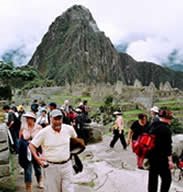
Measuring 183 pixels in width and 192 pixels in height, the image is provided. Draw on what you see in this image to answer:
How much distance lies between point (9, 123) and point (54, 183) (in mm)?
5607

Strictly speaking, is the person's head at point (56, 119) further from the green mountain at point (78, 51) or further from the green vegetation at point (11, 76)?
the green mountain at point (78, 51)

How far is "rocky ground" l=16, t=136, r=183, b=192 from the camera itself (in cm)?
862

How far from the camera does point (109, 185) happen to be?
29.2 feet

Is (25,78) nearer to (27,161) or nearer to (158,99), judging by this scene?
(158,99)

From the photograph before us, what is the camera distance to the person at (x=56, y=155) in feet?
18.9

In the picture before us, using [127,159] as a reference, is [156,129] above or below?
above

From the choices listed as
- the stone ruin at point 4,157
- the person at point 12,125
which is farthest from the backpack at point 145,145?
the person at point 12,125

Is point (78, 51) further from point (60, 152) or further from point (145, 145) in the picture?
point (60, 152)

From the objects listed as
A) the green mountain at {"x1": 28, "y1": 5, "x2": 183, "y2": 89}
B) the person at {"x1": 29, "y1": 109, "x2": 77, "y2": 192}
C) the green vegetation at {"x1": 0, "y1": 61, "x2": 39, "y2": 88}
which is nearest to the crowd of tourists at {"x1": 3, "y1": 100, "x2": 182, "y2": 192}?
the person at {"x1": 29, "y1": 109, "x2": 77, "y2": 192}

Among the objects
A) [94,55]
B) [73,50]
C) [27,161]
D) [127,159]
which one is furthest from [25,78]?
[94,55]

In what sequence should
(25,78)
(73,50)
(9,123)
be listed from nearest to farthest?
1. (9,123)
2. (25,78)
3. (73,50)

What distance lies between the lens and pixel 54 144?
18.9 ft

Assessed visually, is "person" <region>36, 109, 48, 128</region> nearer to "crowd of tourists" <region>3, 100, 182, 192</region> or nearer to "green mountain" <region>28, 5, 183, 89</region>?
"crowd of tourists" <region>3, 100, 182, 192</region>

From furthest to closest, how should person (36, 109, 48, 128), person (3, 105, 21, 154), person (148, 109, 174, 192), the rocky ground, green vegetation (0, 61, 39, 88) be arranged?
1. green vegetation (0, 61, 39, 88)
2. person (3, 105, 21, 154)
3. person (36, 109, 48, 128)
4. the rocky ground
5. person (148, 109, 174, 192)
